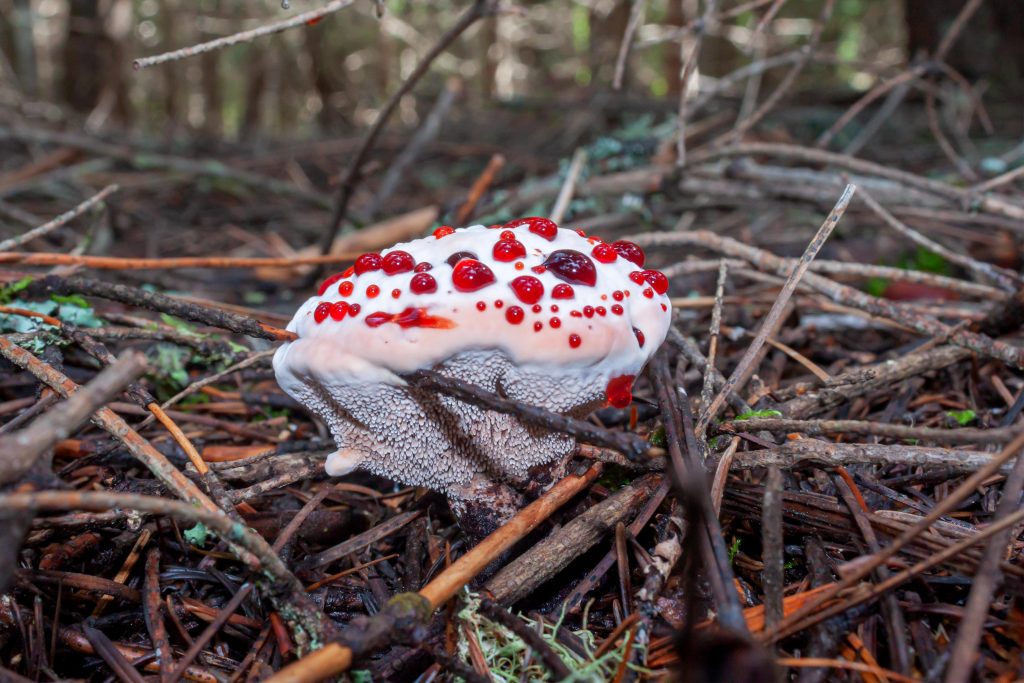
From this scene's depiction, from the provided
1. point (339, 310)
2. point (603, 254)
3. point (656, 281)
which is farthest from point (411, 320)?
point (656, 281)

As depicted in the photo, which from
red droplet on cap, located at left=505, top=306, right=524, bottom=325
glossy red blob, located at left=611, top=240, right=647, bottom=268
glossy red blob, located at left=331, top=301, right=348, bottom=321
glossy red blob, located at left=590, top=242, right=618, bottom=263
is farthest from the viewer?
glossy red blob, located at left=611, top=240, right=647, bottom=268

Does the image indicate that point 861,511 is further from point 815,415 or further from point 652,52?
point 652,52

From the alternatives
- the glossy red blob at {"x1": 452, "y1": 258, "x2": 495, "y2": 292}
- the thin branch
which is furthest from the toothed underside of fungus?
the thin branch

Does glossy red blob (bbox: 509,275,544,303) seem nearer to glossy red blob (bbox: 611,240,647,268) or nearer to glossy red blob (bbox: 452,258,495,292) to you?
glossy red blob (bbox: 452,258,495,292)

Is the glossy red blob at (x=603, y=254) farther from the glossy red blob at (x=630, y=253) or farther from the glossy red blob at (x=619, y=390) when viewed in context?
the glossy red blob at (x=619, y=390)

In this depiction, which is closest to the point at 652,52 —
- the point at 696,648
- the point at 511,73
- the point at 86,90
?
the point at 511,73

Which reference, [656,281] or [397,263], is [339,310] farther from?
[656,281]
